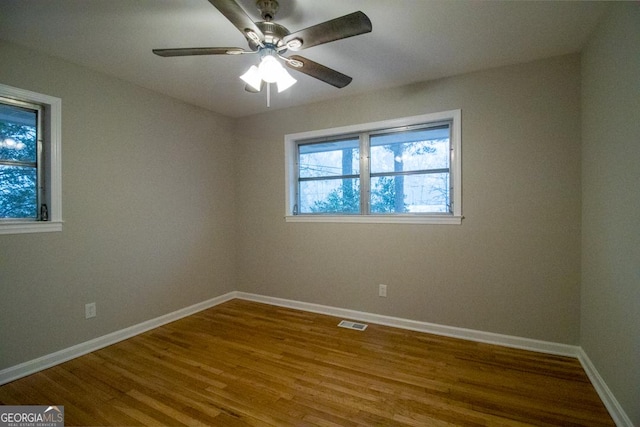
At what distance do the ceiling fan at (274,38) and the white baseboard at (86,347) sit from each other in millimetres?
2523

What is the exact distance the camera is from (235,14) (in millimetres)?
1425

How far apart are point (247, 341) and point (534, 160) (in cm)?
308

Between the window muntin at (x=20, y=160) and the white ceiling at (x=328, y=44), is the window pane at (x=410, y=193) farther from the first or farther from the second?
the window muntin at (x=20, y=160)

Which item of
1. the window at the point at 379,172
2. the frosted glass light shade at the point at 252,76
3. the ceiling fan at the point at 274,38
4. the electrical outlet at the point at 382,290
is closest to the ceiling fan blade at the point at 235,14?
the ceiling fan at the point at 274,38

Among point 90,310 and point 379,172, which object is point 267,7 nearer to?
point 379,172

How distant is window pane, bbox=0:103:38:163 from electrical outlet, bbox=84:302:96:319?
1308mm

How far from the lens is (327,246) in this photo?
3420 millimetres

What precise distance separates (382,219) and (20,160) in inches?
127

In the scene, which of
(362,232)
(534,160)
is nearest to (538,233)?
(534,160)

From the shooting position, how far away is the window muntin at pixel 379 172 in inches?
115

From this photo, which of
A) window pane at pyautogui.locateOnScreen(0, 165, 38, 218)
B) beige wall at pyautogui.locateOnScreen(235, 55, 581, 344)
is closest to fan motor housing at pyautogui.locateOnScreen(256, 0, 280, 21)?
beige wall at pyautogui.locateOnScreen(235, 55, 581, 344)

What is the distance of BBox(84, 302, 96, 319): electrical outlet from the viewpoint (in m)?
2.52

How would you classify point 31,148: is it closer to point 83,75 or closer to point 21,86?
point 21,86

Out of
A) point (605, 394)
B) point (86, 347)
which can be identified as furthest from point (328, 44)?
point (86, 347)
